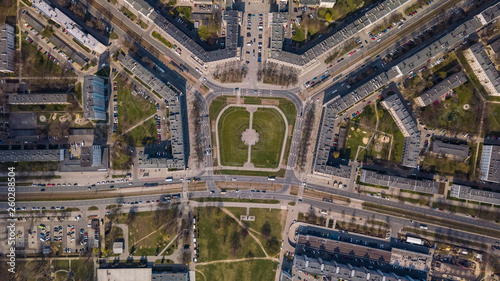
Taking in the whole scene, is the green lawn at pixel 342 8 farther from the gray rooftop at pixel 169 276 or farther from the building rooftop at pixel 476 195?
the gray rooftop at pixel 169 276

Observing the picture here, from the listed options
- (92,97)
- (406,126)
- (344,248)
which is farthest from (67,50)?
(344,248)

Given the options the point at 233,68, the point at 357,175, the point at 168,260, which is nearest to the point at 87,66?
the point at 233,68

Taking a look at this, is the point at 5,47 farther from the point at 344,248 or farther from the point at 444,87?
the point at 444,87

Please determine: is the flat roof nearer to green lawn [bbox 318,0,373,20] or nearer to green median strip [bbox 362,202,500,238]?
green median strip [bbox 362,202,500,238]

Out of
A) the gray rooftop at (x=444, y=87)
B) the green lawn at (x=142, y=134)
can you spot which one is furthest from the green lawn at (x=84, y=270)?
the gray rooftop at (x=444, y=87)

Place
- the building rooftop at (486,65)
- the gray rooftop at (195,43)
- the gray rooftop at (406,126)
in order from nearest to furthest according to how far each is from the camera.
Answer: the building rooftop at (486,65)
the gray rooftop at (406,126)
the gray rooftop at (195,43)

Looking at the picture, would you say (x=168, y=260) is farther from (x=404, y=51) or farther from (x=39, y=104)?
(x=404, y=51)
